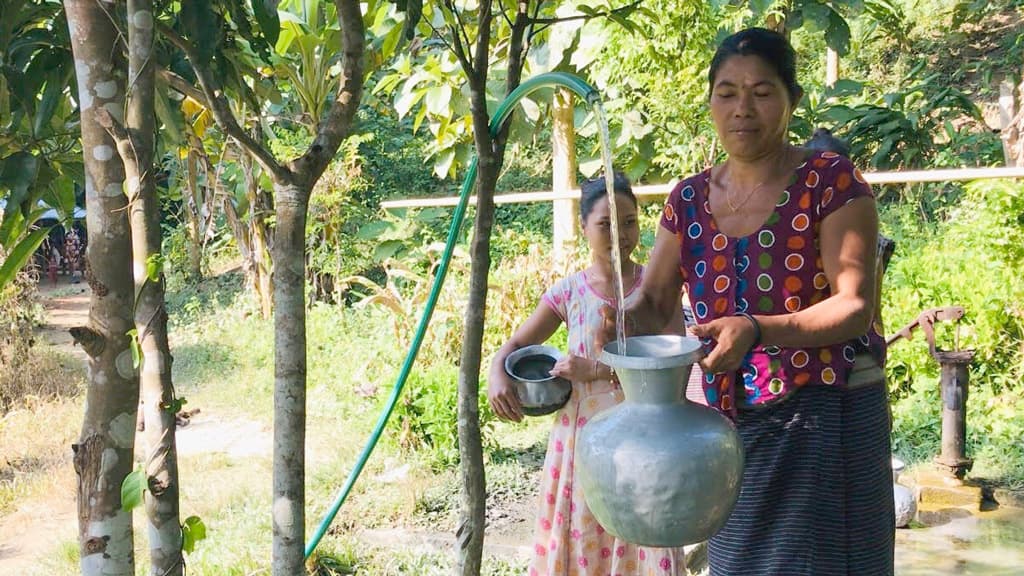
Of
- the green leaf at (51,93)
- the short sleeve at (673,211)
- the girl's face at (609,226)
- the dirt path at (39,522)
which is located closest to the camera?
the short sleeve at (673,211)

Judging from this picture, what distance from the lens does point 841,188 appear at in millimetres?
1556

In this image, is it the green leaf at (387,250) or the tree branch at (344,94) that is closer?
the tree branch at (344,94)

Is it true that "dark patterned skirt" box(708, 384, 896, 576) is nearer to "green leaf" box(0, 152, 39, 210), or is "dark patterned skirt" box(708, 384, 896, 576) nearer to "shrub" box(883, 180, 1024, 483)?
"green leaf" box(0, 152, 39, 210)

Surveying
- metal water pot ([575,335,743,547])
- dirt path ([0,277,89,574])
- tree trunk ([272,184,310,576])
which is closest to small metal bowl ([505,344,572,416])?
tree trunk ([272,184,310,576])

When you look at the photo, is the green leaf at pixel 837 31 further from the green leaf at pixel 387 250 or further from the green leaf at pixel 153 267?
the green leaf at pixel 387 250

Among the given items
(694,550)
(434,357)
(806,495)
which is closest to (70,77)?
(806,495)

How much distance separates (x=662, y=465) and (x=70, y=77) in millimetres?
1547

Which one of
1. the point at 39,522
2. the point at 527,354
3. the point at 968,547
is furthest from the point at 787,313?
the point at 39,522

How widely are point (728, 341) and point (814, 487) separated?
0.40 meters

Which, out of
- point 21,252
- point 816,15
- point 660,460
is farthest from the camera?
point 816,15

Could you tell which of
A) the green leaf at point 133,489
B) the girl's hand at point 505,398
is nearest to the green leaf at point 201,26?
the green leaf at point 133,489

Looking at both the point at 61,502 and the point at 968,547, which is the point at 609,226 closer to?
the point at 968,547

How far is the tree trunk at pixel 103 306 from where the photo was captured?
1.43m

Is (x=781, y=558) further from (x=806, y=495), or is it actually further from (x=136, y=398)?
(x=136, y=398)
